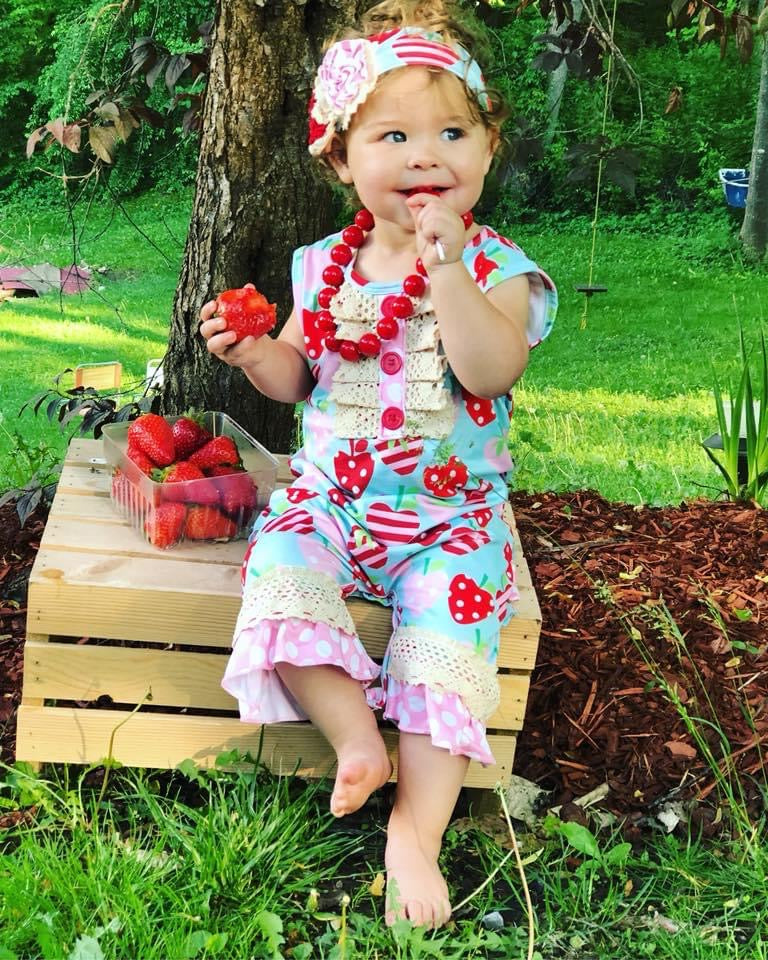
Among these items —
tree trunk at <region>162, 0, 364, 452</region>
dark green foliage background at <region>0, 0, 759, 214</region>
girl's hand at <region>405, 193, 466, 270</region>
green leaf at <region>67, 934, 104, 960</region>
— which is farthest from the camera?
dark green foliage background at <region>0, 0, 759, 214</region>

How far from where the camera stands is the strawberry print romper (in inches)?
75.5

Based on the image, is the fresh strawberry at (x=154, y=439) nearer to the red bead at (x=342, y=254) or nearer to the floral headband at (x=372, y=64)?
the red bead at (x=342, y=254)

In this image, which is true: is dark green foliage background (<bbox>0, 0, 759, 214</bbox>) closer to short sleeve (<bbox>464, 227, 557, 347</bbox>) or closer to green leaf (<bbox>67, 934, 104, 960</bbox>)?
short sleeve (<bbox>464, 227, 557, 347</bbox>)

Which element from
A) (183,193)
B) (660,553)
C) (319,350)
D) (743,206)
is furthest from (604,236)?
(319,350)

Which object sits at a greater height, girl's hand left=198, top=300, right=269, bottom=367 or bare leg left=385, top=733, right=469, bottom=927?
girl's hand left=198, top=300, right=269, bottom=367

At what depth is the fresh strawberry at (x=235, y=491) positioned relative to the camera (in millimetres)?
2248

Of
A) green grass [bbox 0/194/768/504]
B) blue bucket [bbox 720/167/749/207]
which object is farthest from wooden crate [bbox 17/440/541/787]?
blue bucket [bbox 720/167/749/207]

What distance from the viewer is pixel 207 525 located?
89.7 inches

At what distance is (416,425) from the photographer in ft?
6.97

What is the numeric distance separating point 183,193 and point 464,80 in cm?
978

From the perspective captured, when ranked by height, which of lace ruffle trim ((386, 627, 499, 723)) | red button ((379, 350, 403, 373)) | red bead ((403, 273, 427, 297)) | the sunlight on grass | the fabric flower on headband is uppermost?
the fabric flower on headband

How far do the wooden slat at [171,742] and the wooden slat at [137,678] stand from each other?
0.11 ft

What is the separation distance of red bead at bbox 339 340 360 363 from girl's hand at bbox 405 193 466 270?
30cm

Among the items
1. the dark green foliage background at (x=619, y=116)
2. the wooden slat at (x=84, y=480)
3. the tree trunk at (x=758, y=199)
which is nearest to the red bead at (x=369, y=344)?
the wooden slat at (x=84, y=480)
